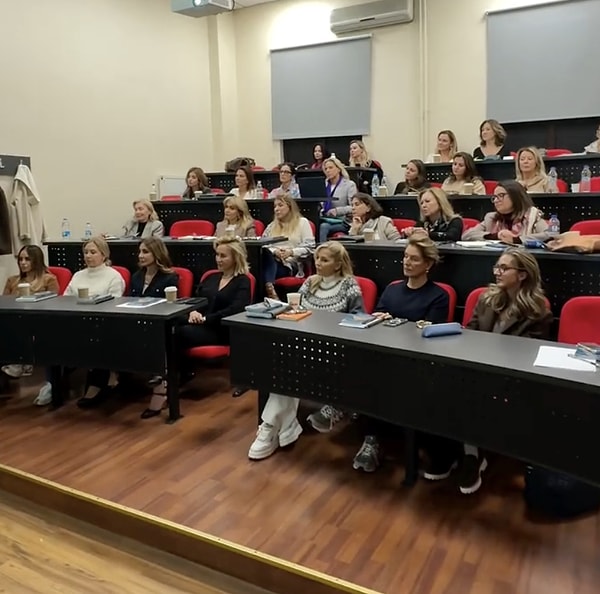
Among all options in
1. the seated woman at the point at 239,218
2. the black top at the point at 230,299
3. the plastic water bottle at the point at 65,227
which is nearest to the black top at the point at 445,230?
the black top at the point at 230,299

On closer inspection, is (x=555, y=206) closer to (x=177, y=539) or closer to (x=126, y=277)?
(x=126, y=277)

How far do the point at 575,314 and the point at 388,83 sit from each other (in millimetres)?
5501

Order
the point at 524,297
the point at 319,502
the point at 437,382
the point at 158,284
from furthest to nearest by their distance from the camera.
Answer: the point at 158,284
the point at 524,297
the point at 319,502
the point at 437,382

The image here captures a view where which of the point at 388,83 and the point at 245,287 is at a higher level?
the point at 388,83

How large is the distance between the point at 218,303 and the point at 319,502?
1537 mm

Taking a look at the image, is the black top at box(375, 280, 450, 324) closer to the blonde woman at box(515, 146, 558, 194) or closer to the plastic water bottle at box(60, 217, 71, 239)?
the blonde woman at box(515, 146, 558, 194)

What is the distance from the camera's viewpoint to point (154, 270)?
12.9ft

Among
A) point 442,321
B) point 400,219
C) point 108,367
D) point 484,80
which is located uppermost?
point 484,80

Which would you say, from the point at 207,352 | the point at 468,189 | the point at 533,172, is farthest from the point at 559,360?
the point at 468,189

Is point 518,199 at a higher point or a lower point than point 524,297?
higher

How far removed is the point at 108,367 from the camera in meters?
3.31

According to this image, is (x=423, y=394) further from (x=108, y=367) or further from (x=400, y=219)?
(x=400, y=219)

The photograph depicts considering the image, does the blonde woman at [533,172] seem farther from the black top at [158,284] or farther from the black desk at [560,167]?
the black top at [158,284]

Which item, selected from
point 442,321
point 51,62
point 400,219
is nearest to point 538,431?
point 442,321
